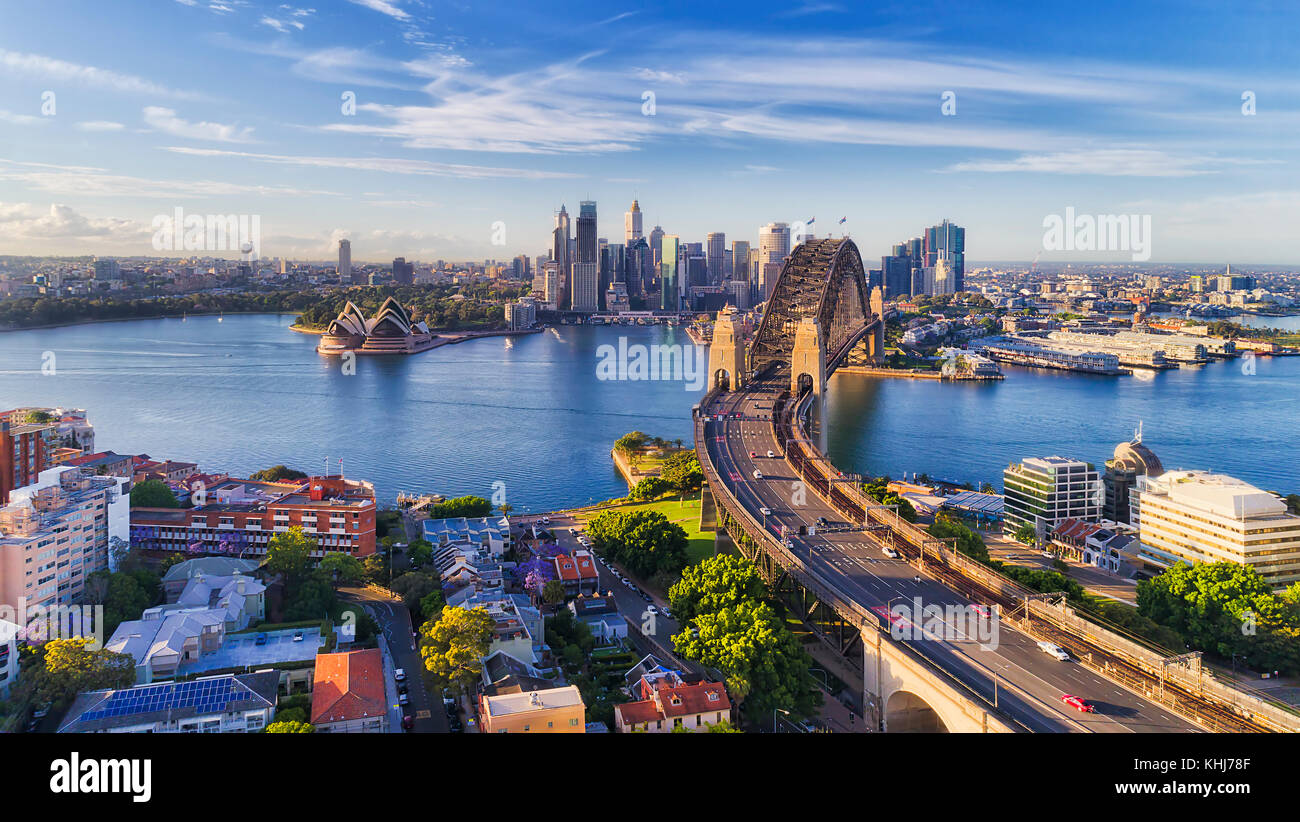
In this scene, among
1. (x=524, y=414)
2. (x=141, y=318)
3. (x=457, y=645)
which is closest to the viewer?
(x=457, y=645)

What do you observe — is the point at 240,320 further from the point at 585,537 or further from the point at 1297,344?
the point at 1297,344

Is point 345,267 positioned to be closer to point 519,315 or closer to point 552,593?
point 519,315

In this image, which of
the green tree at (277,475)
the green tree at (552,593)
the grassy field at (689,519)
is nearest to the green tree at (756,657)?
the green tree at (552,593)

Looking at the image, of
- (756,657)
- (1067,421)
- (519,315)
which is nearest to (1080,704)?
(756,657)

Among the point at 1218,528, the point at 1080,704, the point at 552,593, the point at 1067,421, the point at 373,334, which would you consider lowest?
the point at 552,593

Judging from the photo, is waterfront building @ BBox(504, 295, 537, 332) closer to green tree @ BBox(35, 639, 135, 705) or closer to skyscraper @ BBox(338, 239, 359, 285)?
skyscraper @ BBox(338, 239, 359, 285)

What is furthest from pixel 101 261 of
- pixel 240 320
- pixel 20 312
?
pixel 20 312

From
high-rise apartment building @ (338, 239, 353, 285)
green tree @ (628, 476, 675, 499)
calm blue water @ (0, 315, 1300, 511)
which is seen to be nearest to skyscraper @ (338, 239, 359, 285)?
high-rise apartment building @ (338, 239, 353, 285)
